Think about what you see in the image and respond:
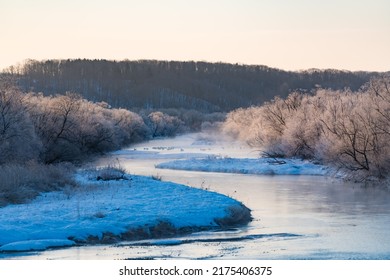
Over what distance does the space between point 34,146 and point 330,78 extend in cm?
3768

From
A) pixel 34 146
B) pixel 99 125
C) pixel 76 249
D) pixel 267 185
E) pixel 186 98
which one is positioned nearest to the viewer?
pixel 76 249

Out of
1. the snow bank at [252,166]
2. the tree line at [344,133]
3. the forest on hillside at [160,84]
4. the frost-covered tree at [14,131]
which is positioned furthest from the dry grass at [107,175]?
the forest on hillside at [160,84]

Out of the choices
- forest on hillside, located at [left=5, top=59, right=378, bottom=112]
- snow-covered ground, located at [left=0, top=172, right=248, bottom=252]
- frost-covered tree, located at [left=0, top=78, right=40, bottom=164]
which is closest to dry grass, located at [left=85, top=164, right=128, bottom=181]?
snow-covered ground, located at [left=0, top=172, right=248, bottom=252]

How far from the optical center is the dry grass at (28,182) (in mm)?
20936

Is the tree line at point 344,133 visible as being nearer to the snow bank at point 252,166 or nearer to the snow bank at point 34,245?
the snow bank at point 252,166

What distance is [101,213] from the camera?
18000mm

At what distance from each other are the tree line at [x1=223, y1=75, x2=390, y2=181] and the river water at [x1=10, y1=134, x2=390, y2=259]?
2.46 metres

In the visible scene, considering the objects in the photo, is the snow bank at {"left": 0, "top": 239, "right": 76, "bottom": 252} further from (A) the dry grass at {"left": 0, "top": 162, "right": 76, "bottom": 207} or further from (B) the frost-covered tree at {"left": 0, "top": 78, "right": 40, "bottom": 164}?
(B) the frost-covered tree at {"left": 0, "top": 78, "right": 40, "bottom": 164}

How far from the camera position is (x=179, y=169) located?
131 feet

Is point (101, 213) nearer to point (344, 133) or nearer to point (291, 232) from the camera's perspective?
point (291, 232)

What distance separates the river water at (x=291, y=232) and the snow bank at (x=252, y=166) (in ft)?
22.7

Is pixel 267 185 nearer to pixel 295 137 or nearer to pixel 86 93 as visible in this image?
pixel 295 137

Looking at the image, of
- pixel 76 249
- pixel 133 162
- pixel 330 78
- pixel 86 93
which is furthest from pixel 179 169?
pixel 86 93

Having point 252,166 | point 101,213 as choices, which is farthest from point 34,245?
point 252,166
